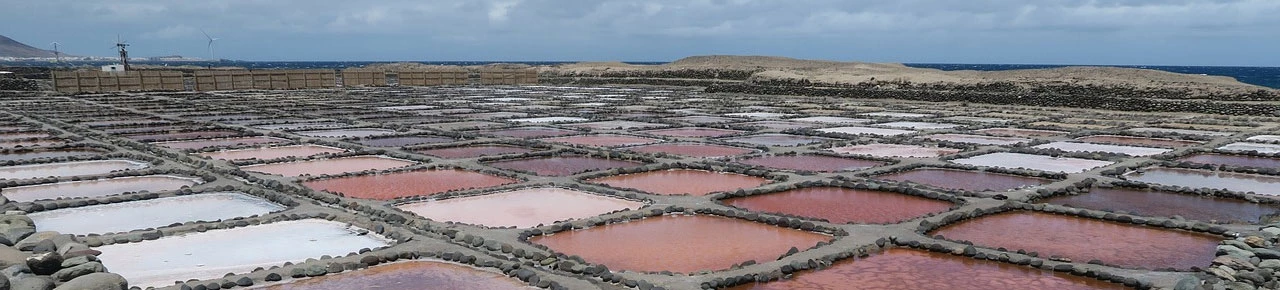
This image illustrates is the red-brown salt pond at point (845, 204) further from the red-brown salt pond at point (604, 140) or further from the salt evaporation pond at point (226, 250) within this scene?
the red-brown salt pond at point (604, 140)

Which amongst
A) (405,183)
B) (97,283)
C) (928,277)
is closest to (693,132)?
(405,183)

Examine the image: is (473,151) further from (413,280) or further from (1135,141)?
(1135,141)

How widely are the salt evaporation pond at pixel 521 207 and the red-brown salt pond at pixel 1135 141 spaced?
9.57 metres

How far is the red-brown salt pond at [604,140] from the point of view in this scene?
14031 millimetres

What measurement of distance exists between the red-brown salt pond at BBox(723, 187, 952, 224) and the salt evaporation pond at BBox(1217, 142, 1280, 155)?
23.3 feet

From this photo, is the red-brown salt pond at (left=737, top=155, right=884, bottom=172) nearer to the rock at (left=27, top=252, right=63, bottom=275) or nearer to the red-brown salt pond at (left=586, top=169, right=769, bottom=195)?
the red-brown salt pond at (left=586, top=169, right=769, bottom=195)

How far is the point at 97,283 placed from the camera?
4.79 m

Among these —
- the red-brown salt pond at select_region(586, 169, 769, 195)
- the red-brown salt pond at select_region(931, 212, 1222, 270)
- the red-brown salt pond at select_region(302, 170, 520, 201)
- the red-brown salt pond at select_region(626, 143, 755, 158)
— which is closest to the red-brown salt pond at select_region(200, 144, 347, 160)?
the red-brown salt pond at select_region(302, 170, 520, 201)

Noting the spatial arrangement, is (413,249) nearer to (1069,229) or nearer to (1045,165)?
(1069,229)

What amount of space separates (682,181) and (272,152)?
637 cm

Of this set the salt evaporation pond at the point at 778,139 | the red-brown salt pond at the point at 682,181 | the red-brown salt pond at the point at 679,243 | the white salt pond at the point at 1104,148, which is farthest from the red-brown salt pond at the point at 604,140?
the red-brown salt pond at the point at 679,243

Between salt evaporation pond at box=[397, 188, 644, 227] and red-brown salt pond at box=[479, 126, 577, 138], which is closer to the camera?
salt evaporation pond at box=[397, 188, 644, 227]

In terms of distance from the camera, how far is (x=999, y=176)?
10.2 m

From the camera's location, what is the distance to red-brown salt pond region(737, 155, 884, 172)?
1100 centimetres
